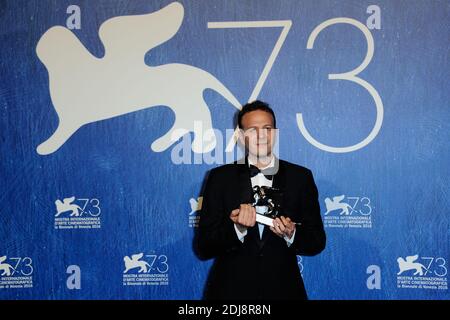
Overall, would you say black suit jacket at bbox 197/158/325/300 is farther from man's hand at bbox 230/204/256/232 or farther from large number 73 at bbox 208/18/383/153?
large number 73 at bbox 208/18/383/153

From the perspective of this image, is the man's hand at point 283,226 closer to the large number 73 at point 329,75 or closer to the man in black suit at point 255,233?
the man in black suit at point 255,233

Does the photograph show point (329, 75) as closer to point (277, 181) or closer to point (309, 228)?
point (277, 181)

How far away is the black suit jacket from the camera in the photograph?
216cm

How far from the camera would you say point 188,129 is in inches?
117

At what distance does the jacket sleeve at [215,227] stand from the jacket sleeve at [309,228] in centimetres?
26

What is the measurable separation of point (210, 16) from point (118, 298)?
1.71m

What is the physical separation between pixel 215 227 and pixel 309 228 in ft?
Answer: 1.33

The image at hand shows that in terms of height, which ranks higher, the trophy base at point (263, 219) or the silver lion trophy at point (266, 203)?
Result: the silver lion trophy at point (266, 203)

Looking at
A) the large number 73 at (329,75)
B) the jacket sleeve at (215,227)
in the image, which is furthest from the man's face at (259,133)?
the large number 73 at (329,75)

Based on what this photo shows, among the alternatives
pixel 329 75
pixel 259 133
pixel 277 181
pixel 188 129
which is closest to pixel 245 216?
pixel 277 181

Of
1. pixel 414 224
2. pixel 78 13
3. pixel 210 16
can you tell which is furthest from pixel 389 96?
pixel 78 13

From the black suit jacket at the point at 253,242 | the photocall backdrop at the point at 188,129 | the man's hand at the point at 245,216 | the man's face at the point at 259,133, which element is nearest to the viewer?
the man's hand at the point at 245,216

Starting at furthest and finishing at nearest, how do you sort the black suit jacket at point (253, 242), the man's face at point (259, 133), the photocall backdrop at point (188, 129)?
the photocall backdrop at point (188, 129), the man's face at point (259, 133), the black suit jacket at point (253, 242)

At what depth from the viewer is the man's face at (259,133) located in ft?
7.83
